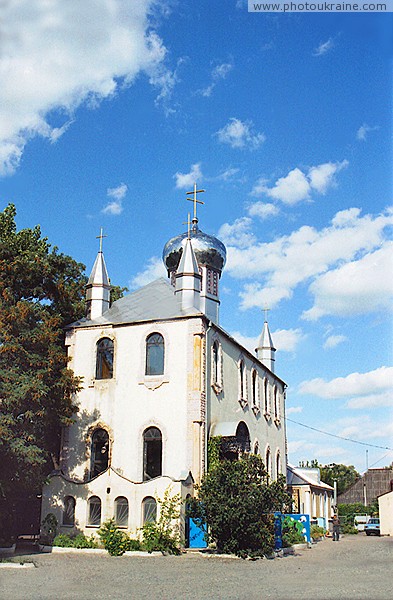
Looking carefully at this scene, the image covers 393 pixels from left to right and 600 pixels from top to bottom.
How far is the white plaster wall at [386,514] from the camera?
42625mm

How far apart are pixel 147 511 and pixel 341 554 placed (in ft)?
23.0

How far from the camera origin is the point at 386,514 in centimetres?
4341

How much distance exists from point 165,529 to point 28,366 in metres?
6.82

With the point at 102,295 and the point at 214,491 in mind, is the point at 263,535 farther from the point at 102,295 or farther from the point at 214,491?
the point at 102,295

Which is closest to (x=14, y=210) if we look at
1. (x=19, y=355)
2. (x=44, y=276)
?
(x=44, y=276)

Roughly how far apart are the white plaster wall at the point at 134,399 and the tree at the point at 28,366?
4.70 ft

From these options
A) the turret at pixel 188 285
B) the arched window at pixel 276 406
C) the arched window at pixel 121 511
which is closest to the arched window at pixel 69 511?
the arched window at pixel 121 511

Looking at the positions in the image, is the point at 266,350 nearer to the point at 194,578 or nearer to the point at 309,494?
the point at 309,494

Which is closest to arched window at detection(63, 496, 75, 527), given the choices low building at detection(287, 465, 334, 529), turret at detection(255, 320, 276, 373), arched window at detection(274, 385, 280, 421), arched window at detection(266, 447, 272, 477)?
arched window at detection(266, 447, 272, 477)

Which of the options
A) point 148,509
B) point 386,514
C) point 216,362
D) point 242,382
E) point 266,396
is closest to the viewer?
point 148,509

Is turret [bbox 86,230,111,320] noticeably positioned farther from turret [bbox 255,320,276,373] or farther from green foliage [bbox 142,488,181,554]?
turret [bbox 255,320,276,373]

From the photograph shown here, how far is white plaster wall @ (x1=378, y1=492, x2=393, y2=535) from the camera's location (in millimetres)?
42625

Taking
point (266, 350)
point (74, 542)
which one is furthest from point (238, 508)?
point (266, 350)

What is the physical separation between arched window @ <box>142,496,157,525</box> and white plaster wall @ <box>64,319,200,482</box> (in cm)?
→ 137
